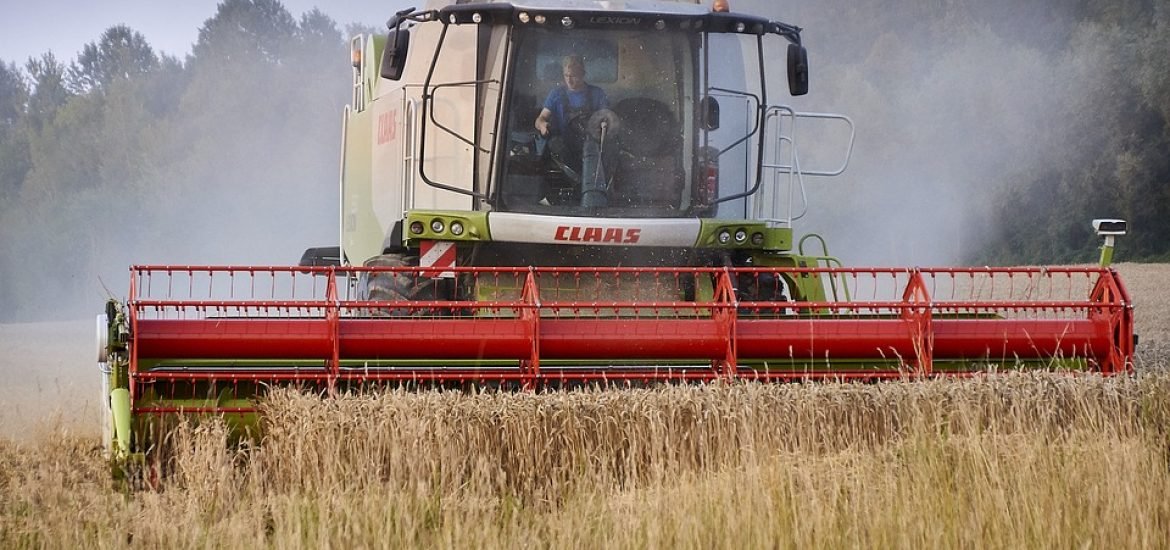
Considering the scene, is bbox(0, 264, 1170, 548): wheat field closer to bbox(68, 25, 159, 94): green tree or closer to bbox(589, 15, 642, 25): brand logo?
bbox(589, 15, 642, 25): brand logo

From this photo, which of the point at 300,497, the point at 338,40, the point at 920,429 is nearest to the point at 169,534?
the point at 300,497

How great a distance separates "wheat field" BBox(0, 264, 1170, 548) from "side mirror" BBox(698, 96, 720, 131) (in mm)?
2270

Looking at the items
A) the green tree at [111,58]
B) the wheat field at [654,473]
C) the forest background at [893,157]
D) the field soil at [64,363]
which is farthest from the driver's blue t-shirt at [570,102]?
the green tree at [111,58]

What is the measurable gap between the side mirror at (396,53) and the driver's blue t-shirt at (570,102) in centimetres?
81

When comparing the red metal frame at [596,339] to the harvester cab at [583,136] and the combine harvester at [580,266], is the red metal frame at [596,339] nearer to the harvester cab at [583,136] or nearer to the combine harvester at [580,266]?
the combine harvester at [580,266]

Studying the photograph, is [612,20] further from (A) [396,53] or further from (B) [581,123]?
(A) [396,53]

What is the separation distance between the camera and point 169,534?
16.6 ft

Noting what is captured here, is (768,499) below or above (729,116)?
below

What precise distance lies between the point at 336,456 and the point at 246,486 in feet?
1.33

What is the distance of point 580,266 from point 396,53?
153 cm

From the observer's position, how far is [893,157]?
87.9ft

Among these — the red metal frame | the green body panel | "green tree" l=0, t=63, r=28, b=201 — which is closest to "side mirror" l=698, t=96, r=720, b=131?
the red metal frame

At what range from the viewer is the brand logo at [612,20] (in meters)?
7.77

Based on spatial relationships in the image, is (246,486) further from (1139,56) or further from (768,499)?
(1139,56)
